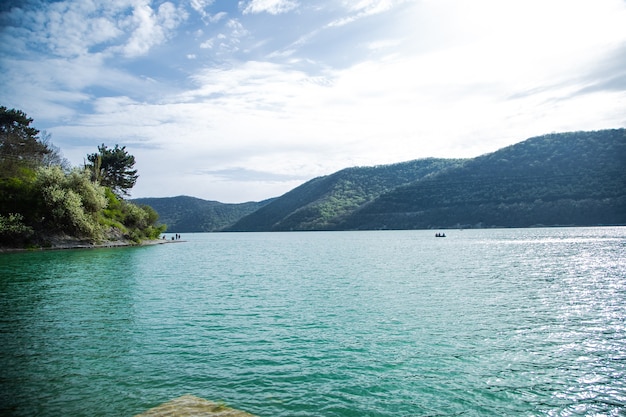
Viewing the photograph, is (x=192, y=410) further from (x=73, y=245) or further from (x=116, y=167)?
(x=116, y=167)

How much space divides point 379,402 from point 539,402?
3.38 meters

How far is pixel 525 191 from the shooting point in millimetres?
138000

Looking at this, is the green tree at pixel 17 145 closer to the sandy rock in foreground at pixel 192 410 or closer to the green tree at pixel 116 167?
the green tree at pixel 116 167

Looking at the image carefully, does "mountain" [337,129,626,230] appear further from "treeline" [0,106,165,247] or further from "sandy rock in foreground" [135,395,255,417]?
"sandy rock in foreground" [135,395,255,417]

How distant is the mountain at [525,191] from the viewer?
122463 mm

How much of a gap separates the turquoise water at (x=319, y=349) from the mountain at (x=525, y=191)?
120 meters

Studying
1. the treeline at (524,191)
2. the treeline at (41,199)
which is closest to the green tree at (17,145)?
the treeline at (41,199)

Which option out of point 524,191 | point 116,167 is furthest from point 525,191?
point 116,167

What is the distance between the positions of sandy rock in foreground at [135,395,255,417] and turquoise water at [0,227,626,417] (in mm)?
755

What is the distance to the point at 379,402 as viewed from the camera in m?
8.30

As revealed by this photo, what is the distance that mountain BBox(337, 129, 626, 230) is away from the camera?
402 ft

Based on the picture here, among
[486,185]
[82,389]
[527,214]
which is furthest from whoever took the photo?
[486,185]

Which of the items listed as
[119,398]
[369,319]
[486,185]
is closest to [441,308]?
[369,319]

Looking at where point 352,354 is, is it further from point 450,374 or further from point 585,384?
point 585,384
